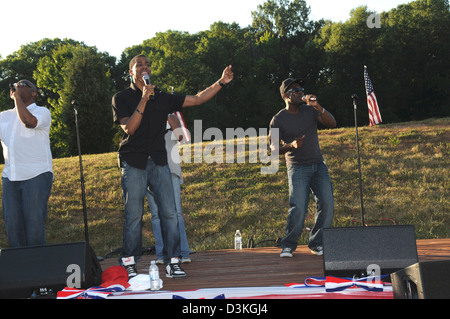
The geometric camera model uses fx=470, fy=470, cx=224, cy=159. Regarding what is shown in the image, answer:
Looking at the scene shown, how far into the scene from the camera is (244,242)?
840 centimetres

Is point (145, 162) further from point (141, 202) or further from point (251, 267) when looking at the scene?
point (251, 267)

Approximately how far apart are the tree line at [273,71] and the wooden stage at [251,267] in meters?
27.6

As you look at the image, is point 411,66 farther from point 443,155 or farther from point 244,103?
→ point 443,155

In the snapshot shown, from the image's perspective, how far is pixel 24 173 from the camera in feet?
14.6

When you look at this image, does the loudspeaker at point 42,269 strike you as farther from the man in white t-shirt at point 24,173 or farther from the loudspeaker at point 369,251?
the loudspeaker at point 369,251

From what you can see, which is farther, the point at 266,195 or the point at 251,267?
the point at 266,195

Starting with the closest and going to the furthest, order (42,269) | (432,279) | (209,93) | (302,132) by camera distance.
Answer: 1. (432,279)
2. (42,269)
3. (209,93)
4. (302,132)

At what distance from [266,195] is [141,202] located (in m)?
9.12

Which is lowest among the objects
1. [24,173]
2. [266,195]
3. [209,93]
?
[266,195]

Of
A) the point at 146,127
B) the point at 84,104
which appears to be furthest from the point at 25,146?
the point at 84,104

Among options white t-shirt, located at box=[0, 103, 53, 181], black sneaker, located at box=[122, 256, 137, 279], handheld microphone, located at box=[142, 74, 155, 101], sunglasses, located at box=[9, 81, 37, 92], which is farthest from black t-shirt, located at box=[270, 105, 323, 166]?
sunglasses, located at box=[9, 81, 37, 92]

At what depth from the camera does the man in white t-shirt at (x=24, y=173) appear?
4418 mm

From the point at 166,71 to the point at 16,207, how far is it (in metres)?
38.4
